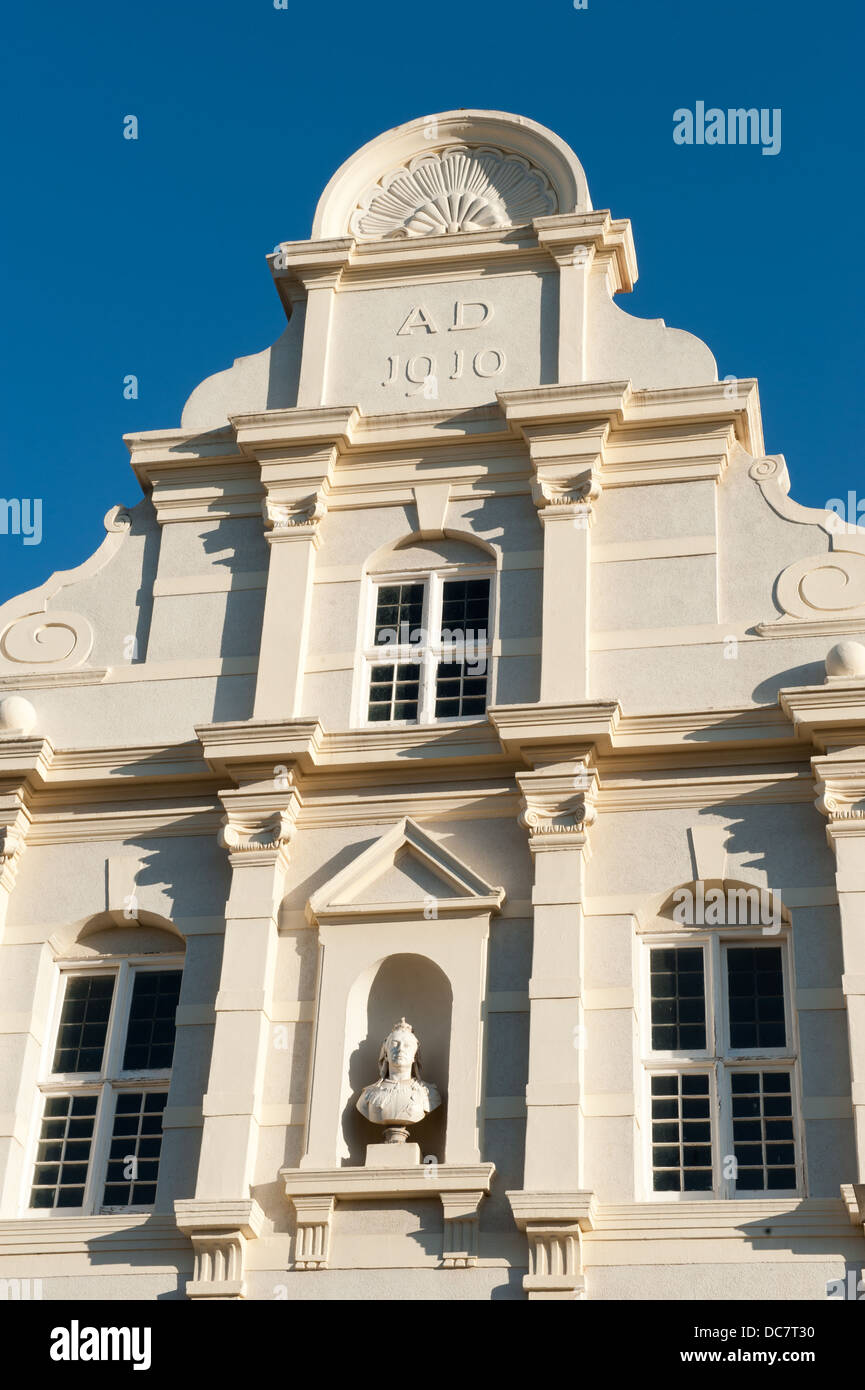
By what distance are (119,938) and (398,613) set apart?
426 centimetres

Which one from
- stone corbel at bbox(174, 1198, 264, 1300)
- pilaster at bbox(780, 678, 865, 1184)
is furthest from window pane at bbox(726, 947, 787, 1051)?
stone corbel at bbox(174, 1198, 264, 1300)

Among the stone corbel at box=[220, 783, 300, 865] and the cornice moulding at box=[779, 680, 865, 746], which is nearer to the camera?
the cornice moulding at box=[779, 680, 865, 746]

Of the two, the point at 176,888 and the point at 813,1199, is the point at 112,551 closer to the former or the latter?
the point at 176,888

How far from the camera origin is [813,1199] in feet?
50.6

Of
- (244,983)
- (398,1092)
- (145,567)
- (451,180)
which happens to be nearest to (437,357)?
(451,180)

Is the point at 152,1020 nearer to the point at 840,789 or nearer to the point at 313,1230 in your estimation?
the point at 313,1230

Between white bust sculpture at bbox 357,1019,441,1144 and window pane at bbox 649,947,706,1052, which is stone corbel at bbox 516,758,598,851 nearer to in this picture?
window pane at bbox 649,947,706,1052

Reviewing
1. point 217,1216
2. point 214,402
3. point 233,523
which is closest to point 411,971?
point 217,1216

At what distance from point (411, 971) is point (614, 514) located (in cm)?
509

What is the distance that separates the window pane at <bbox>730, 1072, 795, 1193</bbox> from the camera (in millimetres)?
Answer: 16000

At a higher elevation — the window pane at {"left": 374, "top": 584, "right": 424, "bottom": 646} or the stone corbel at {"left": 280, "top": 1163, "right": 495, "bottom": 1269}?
the window pane at {"left": 374, "top": 584, "right": 424, "bottom": 646}

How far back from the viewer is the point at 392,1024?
17516mm

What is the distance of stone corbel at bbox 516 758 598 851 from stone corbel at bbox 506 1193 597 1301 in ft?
10.8
